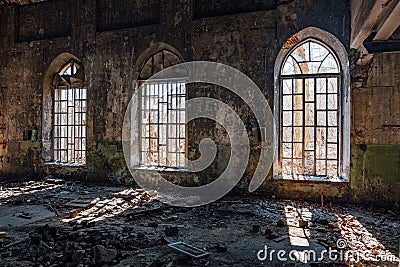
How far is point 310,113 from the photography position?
20.9ft

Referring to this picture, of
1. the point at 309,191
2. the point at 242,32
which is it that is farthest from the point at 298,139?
the point at 242,32

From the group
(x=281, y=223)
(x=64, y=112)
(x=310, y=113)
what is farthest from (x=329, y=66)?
(x=64, y=112)

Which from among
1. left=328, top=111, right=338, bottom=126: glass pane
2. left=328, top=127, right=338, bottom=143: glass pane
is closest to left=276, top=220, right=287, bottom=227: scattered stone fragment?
left=328, top=127, right=338, bottom=143: glass pane

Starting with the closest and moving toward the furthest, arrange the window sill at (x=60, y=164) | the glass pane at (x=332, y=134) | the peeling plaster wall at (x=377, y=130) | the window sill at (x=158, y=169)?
the peeling plaster wall at (x=377, y=130)
the glass pane at (x=332, y=134)
the window sill at (x=158, y=169)
the window sill at (x=60, y=164)

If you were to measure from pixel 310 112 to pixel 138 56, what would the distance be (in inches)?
156

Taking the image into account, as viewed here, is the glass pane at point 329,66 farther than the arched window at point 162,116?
No

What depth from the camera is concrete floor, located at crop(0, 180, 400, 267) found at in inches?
128

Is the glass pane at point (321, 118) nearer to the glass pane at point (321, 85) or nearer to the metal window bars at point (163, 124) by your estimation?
the glass pane at point (321, 85)

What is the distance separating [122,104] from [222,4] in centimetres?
313

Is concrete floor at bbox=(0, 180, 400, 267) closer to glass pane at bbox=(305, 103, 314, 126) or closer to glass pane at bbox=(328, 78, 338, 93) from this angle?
glass pane at bbox=(305, 103, 314, 126)

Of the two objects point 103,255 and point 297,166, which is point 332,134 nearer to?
point 297,166

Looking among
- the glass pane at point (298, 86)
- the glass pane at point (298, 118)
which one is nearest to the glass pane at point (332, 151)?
the glass pane at point (298, 118)

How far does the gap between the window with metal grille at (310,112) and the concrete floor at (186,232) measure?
0.90 meters

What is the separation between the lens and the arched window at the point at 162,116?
7.38 meters
